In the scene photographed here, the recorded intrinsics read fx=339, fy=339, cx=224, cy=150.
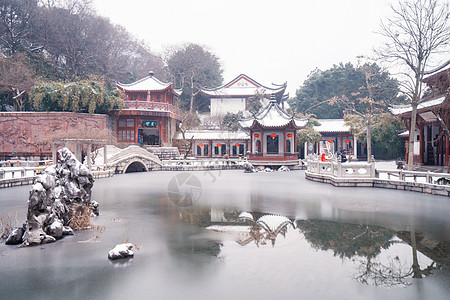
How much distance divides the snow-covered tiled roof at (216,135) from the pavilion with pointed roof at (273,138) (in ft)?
28.7

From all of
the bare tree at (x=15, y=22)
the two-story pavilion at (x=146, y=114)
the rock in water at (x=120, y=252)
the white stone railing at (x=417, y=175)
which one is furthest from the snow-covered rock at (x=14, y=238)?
the bare tree at (x=15, y=22)

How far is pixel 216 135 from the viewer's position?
3903 cm

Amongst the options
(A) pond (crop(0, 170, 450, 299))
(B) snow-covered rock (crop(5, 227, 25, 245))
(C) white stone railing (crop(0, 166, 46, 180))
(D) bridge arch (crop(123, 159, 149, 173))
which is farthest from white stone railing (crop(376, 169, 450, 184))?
(C) white stone railing (crop(0, 166, 46, 180))

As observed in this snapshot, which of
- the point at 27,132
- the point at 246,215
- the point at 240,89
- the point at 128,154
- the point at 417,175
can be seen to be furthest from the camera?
the point at 240,89

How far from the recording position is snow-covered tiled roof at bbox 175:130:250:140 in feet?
126

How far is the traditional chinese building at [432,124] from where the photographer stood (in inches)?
715

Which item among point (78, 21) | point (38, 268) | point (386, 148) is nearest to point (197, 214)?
point (38, 268)

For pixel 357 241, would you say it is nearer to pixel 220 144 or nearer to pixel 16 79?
pixel 220 144

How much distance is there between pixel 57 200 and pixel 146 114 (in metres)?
27.4

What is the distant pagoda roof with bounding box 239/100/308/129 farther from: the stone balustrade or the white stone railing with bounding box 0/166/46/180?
the white stone railing with bounding box 0/166/46/180

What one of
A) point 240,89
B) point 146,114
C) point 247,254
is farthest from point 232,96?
point 247,254

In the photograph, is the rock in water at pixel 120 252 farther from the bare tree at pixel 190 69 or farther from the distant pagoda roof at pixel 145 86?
the bare tree at pixel 190 69

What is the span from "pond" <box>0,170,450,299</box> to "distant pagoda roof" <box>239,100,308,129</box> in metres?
16.4

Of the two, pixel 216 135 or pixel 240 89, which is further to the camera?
pixel 240 89
